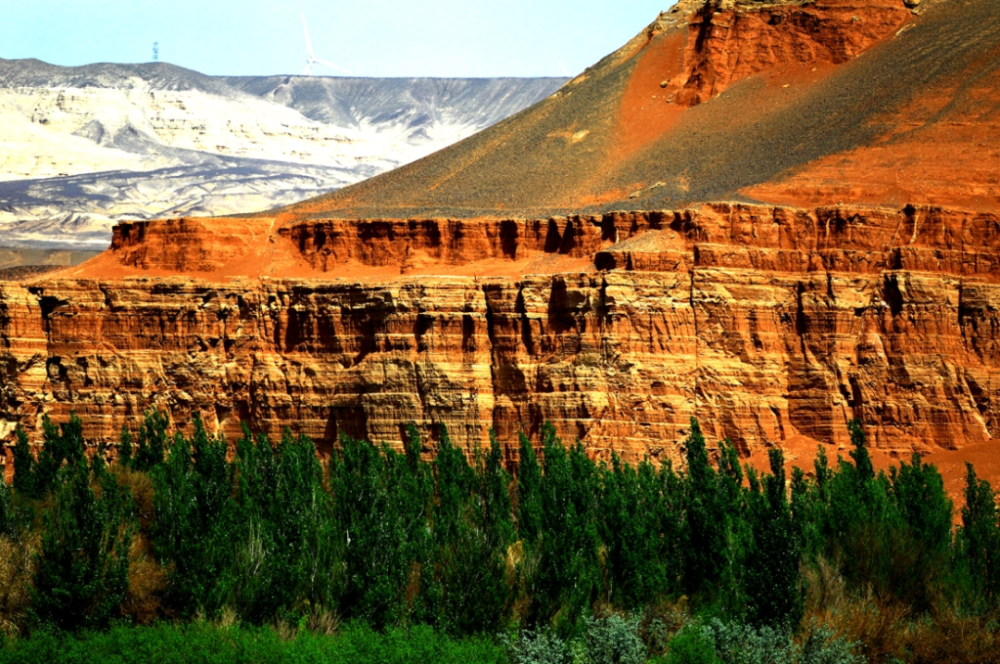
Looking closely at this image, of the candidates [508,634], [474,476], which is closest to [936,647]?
[508,634]

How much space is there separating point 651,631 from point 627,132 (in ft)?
160

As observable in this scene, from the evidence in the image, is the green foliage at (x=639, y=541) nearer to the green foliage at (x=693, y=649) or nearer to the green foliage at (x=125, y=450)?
the green foliage at (x=693, y=649)

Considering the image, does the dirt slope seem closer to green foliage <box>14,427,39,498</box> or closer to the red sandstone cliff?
the red sandstone cliff

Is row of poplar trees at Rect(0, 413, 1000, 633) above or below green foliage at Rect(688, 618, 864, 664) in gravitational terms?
above

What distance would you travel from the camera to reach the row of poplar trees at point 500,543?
5284cm

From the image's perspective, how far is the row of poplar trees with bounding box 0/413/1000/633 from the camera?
52.8 metres

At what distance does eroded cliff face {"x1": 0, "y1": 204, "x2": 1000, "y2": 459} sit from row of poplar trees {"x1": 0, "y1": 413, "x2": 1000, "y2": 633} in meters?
7.92

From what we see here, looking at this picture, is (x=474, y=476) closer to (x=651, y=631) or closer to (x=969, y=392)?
(x=651, y=631)

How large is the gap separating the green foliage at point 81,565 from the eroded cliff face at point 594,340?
55.9ft

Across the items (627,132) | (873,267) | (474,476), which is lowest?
(474,476)

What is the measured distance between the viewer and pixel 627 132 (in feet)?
319

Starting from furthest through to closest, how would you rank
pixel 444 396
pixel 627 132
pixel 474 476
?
pixel 627 132 → pixel 444 396 → pixel 474 476

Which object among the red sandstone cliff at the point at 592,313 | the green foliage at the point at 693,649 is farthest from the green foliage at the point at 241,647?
the red sandstone cliff at the point at 592,313

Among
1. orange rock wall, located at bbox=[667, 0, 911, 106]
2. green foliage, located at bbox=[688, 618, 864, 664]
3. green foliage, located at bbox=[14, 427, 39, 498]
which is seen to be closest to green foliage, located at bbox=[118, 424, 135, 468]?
green foliage, located at bbox=[14, 427, 39, 498]
